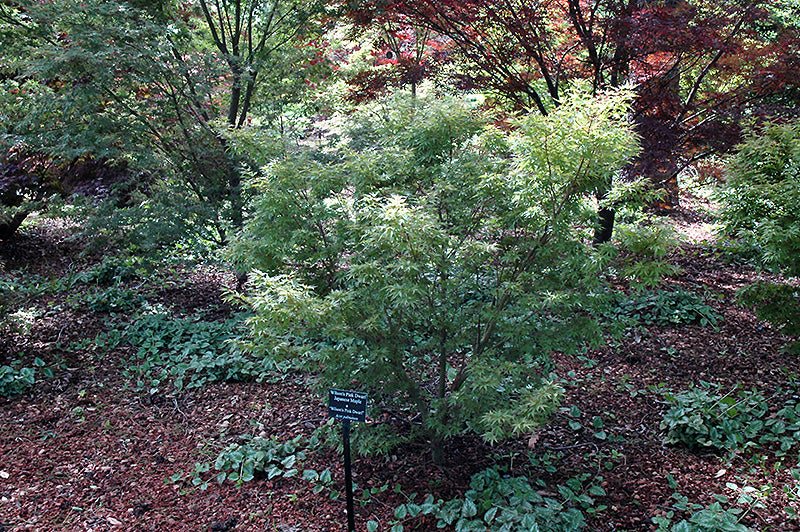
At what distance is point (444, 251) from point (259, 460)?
7.11 ft

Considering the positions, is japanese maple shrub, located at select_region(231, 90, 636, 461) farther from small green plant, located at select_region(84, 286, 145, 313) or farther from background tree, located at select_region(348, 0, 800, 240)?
small green plant, located at select_region(84, 286, 145, 313)

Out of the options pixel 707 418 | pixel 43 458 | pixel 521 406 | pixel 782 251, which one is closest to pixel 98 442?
pixel 43 458

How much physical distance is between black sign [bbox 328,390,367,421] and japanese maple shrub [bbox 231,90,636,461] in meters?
0.27

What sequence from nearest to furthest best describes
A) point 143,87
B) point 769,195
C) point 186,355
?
point 769,195 → point 186,355 → point 143,87

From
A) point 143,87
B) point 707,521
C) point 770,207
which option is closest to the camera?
point 707,521

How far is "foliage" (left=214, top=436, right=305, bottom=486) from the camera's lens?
4087mm

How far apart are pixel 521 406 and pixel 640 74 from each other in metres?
4.38

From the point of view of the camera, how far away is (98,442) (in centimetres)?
462

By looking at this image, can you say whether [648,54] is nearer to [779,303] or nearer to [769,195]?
[769,195]

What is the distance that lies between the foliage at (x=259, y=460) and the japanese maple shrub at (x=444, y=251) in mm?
850

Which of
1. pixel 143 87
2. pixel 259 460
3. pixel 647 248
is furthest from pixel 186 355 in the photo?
pixel 647 248

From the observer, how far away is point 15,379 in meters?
5.28

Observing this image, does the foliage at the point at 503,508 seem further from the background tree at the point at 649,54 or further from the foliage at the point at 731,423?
the background tree at the point at 649,54

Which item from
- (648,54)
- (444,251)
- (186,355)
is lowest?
(186,355)
